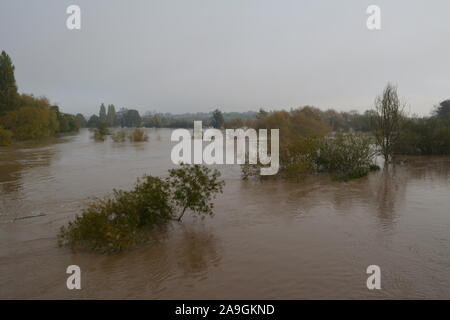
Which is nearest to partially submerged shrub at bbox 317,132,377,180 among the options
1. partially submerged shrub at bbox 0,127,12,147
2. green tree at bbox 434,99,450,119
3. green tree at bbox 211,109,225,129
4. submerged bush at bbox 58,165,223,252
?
submerged bush at bbox 58,165,223,252

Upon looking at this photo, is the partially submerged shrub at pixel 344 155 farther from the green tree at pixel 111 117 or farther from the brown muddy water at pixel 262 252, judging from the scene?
the green tree at pixel 111 117

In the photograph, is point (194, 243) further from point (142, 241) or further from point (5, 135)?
point (5, 135)

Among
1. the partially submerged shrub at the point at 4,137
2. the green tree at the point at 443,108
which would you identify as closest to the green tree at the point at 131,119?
the partially submerged shrub at the point at 4,137

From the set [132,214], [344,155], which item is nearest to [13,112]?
[344,155]

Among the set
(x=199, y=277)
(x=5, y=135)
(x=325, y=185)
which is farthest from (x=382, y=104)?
(x=5, y=135)

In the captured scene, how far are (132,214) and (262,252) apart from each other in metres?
2.88

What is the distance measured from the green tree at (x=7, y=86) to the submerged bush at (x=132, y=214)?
1363 inches

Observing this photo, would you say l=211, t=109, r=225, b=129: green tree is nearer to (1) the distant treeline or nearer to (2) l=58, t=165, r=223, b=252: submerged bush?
(1) the distant treeline

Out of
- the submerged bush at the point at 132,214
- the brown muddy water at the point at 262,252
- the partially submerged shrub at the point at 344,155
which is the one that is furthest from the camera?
the partially submerged shrub at the point at 344,155

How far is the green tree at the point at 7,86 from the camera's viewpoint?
114ft

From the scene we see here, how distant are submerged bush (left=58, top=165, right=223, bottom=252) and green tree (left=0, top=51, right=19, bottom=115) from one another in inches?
1363

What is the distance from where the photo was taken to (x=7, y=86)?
35031 millimetres

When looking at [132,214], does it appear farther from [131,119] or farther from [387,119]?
[131,119]

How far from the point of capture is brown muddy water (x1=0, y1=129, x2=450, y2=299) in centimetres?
475
